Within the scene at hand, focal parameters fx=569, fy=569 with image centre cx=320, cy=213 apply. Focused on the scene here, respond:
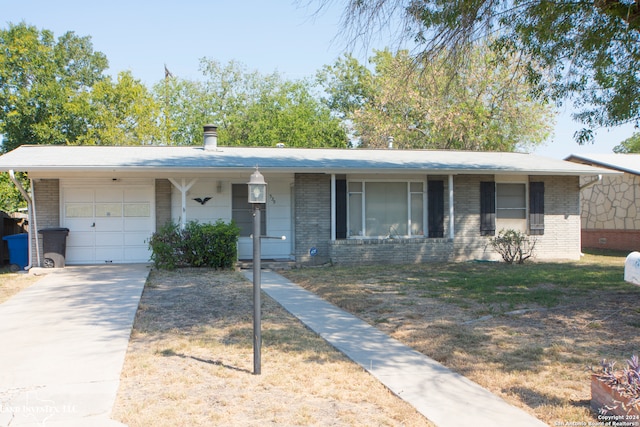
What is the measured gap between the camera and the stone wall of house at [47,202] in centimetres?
1439

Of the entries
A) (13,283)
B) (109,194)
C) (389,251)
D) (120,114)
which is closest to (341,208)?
(389,251)

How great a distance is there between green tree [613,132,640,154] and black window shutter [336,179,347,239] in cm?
2964

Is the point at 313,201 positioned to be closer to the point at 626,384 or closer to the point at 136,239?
the point at 136,239

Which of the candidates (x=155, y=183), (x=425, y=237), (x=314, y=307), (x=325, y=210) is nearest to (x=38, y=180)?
(x=155, y=183)

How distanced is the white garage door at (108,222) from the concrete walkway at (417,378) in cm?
787

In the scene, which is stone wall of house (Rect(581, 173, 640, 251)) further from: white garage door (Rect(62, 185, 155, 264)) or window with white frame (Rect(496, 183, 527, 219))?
white garage door (Rect(62, 185, 155, 264))

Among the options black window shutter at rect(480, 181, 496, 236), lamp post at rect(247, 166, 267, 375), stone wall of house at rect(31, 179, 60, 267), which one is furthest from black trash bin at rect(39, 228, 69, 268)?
black window shutter at rect(480, 181, 496, 236)

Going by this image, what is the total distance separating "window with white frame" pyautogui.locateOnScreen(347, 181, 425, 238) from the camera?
1580 centimetres

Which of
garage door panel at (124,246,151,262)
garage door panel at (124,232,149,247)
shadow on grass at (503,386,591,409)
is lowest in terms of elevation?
shadow on grass at (503,386,591,409)

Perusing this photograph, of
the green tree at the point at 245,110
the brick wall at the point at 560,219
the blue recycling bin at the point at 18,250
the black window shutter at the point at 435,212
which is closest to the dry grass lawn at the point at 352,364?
the black window shutter at the point at 435,212

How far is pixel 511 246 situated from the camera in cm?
1562

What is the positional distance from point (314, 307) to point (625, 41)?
6.75m

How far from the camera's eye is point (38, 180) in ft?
47.3

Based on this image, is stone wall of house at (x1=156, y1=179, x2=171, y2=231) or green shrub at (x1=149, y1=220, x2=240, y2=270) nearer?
green shrub at (x1=149, y1=220, x2=240, y2=270)
